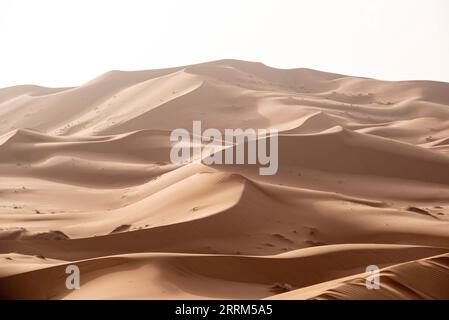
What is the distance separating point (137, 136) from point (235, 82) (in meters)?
20.3

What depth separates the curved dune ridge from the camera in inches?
272

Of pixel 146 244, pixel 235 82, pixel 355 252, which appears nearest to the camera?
pixel 355 252

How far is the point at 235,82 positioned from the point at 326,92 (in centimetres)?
676

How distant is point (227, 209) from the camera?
11.0 metres

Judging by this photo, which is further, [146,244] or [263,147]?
[263,147]

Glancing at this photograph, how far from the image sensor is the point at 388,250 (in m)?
8.80

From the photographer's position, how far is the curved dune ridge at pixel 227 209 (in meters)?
6.92

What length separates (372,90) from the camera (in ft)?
157
